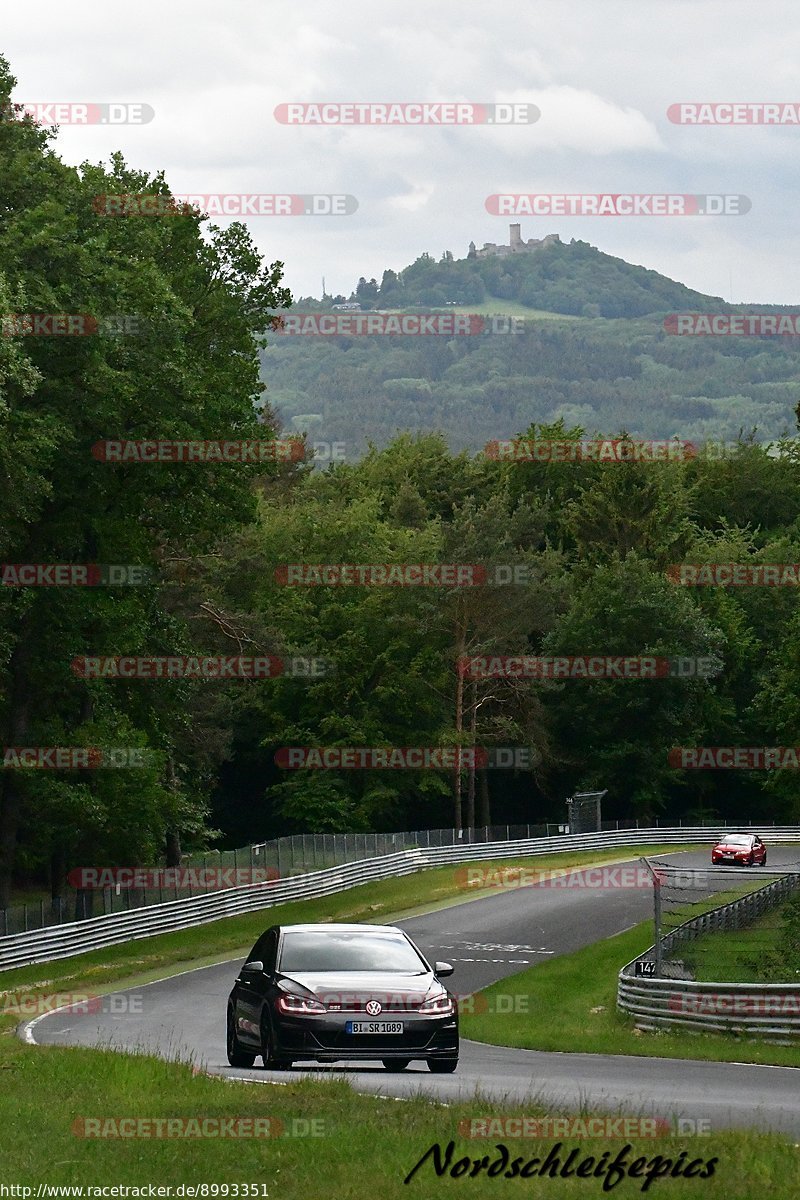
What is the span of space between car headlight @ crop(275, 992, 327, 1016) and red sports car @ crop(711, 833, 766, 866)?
46431 mm

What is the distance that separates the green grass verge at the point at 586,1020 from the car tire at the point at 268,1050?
596cm

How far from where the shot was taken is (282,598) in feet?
270

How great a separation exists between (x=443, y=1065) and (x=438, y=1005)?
0.86m

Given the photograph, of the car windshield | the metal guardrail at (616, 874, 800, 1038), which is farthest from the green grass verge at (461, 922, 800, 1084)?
the car windshield

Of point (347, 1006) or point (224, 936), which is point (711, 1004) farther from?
point (224, 936)

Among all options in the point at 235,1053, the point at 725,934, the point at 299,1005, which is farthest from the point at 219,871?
the point at 299,1005

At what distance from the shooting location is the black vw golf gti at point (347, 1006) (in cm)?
1548

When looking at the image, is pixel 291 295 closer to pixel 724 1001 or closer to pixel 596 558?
pixel 724 1001

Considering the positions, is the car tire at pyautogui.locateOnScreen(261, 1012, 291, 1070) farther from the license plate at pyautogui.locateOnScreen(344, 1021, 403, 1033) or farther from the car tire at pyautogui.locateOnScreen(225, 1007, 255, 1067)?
the license plate at pyautogui.locateOnScreen(344, 1021, 403, 1033)

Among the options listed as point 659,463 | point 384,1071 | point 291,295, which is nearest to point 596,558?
point 659,463

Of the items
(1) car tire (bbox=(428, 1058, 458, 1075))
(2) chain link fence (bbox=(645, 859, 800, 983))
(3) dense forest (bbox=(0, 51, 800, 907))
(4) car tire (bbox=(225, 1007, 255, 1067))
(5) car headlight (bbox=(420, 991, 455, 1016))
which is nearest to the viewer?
(5) car headlight (bbox=(420, 991, 455, 1016))

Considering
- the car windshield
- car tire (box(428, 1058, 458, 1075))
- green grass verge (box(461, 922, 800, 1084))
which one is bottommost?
green grass verge (box(461, 922, 800, 1084))

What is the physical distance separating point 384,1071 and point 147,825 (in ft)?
88.9

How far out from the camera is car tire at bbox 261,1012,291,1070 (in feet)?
51.9
